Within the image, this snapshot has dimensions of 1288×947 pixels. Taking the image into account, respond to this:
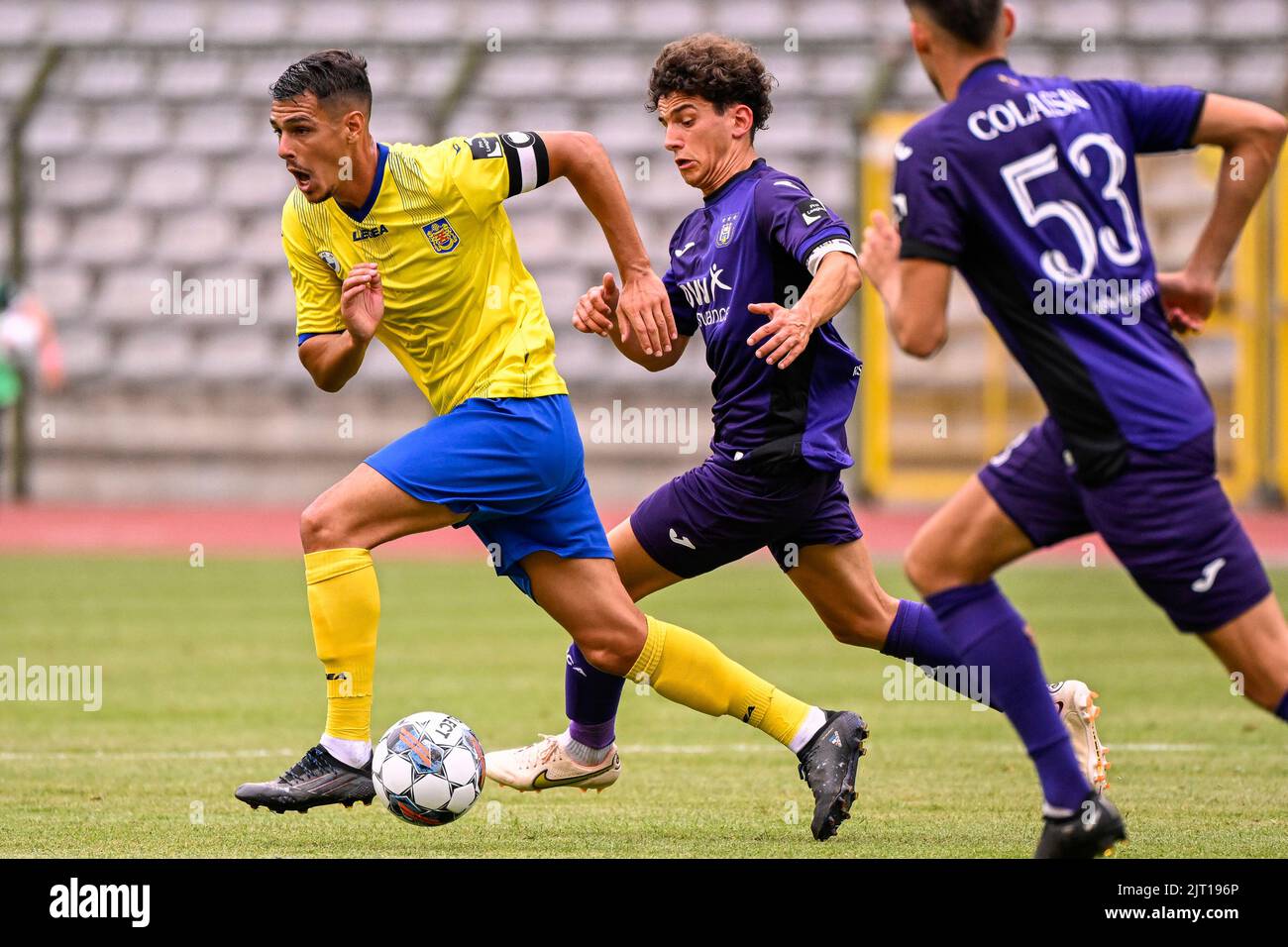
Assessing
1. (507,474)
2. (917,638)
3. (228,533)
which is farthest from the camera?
(228,533)

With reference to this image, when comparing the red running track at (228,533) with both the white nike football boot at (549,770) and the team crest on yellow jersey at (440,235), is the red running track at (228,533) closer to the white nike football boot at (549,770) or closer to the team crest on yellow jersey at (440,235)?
the white nike football boot at (549,770)

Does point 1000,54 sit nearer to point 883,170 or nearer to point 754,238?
point 754,238

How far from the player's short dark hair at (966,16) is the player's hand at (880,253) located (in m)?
0.42

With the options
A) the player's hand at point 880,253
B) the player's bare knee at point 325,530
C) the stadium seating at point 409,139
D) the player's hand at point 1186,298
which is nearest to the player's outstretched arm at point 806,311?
the player's hand at point 880,253

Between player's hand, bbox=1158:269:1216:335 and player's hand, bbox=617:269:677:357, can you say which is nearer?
player's hand, bbox=1158:269:1216:335

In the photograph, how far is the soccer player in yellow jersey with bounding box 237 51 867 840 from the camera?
195 inches

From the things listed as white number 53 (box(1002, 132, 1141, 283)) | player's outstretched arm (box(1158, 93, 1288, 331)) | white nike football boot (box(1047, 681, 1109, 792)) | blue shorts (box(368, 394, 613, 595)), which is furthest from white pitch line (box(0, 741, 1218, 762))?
white number 53 (box(1002, 132, 1141, 283))

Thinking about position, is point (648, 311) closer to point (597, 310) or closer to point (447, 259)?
point (597, 310)

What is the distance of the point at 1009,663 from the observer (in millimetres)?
4133

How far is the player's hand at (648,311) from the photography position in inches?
201

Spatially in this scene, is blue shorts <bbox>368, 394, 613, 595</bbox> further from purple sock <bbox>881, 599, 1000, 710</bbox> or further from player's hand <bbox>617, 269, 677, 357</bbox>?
purple sock <bbox>881, 599, 1000, 710</bbox>

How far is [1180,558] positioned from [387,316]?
2.46 m

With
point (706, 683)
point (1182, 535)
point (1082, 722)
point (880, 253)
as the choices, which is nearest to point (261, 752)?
point (706, 683)

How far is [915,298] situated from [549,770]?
91.2 inches
